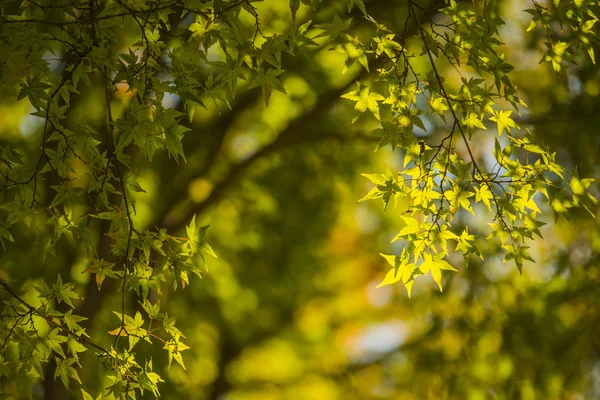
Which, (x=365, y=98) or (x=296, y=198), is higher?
(x=365, y=98)

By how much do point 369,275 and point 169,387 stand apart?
111 inches

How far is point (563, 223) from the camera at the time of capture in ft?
18.6

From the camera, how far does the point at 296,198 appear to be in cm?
680

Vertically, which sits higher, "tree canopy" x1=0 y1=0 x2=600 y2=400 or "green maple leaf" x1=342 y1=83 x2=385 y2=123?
"green maple leaf" x1=342 y1=83 x2=385 y2=123

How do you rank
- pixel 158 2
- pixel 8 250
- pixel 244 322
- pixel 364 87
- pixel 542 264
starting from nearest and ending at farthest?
pixel 158 2, pixel 364 87, pixel 8 250, pixel 542 264, pixel 244 322

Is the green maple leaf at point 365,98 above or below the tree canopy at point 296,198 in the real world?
above

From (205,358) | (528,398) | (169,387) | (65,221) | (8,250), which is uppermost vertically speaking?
(65,221)

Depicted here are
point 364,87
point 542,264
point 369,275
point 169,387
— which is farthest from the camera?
point 369,275

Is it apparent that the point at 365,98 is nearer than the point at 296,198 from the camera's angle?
Yes

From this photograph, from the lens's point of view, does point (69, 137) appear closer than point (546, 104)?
Yes

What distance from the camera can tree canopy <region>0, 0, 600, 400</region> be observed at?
1.94 m

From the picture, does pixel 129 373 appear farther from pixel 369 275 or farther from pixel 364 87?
pixel 369 275

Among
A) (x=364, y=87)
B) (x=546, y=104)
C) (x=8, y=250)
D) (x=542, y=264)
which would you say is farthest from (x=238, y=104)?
(x=364, y=87)

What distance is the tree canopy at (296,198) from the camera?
1.94 m
